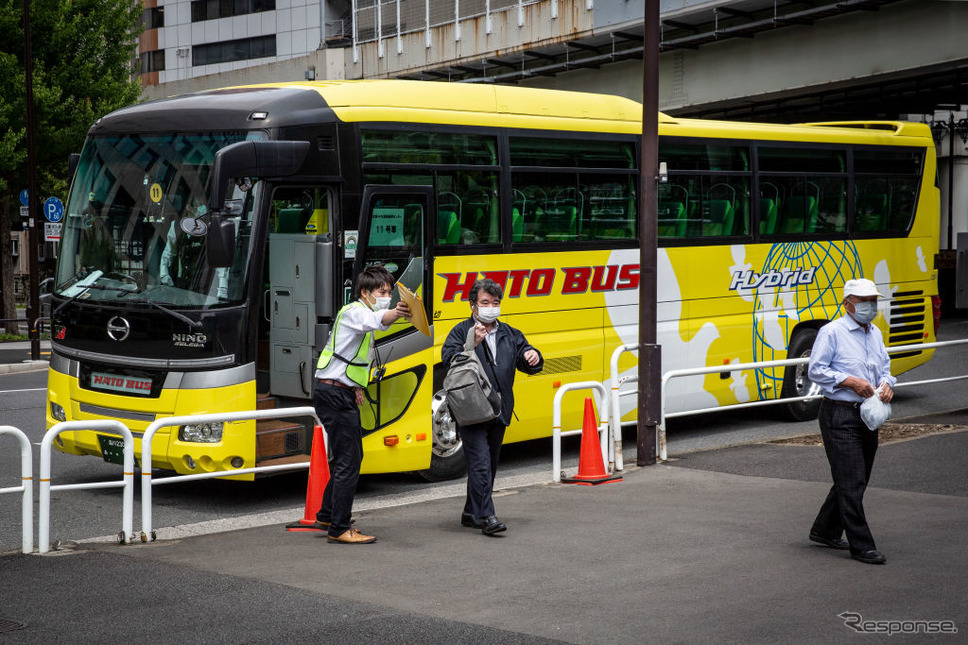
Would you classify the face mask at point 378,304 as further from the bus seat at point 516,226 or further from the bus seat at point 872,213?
the bus seat at point 872,213

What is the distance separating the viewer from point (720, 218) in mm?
13773

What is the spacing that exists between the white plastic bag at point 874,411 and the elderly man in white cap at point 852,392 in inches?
1.5

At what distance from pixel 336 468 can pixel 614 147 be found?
18.7ft

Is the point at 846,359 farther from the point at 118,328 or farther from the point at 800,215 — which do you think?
the point at 800,215

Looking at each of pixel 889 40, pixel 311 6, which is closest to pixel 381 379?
pixel 889 40

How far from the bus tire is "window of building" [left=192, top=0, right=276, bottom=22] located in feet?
179

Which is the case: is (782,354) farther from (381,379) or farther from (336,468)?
(336,468)

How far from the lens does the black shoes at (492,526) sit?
27.8 ft

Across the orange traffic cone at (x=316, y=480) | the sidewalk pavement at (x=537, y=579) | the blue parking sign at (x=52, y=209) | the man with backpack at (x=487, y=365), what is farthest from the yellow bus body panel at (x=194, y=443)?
Result: the blue parking sign at (x=52, y=209)

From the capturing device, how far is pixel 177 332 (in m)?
9.65

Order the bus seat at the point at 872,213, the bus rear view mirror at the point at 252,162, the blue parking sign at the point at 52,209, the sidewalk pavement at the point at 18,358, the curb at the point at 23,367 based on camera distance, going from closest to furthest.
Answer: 1. the bus rear view mirror at the point at 252,162
2. the bus seat at the point at 872,213
3. the curb at the point at 23,367
4. the sidewalk pavement at the point at 18,358
5. the blue parking sign at the point at 52,209

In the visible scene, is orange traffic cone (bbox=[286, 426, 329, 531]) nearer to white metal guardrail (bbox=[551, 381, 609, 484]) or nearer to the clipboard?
the clipboard

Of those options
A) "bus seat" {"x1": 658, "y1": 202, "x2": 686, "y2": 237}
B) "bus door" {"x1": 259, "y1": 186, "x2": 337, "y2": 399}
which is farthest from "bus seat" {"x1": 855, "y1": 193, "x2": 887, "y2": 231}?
"bus door" {"x1": 259, "y1": 186, "x2": 337, "y2": 399}

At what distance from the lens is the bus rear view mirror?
923cm
